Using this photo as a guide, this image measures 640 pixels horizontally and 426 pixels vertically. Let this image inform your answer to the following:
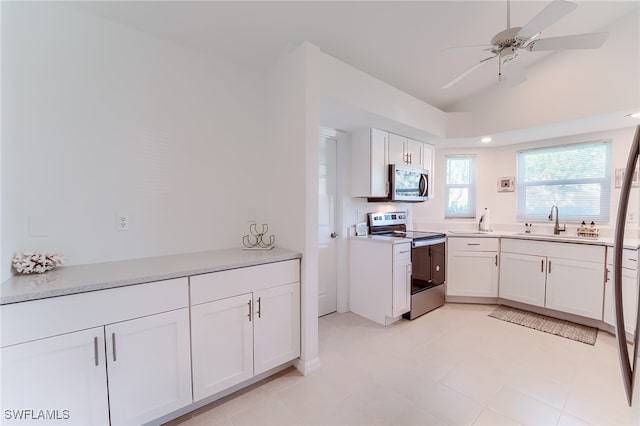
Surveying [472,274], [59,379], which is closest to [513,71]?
[472,274]

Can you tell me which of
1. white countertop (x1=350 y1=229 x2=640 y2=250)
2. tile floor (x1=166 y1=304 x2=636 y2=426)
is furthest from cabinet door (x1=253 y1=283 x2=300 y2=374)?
white countertop (x1=350 y1=229 x2=640 y2=250)

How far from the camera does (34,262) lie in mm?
1470

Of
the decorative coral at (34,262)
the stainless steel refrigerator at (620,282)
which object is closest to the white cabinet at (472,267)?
the stainless steel refrigerator at (620,282)

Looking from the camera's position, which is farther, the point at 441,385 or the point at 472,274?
the point at 472,274

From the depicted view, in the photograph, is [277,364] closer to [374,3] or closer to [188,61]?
[188,61]

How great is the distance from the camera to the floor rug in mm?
2580

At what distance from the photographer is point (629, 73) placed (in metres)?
2.37

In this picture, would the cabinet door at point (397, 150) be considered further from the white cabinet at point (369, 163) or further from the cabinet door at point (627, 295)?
the cabinet door at point (627, 295)

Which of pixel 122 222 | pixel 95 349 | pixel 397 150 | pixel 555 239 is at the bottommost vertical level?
pixel 95 349

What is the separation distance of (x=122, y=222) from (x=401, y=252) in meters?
2.49

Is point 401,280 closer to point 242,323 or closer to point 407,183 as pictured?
point 407,183

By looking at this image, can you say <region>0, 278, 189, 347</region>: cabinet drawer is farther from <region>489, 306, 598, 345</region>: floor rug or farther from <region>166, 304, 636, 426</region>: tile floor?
<region>489, 306, 598, 345</region>: floor rug

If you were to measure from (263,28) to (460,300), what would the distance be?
148 inches

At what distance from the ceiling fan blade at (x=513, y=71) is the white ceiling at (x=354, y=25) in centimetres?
57
